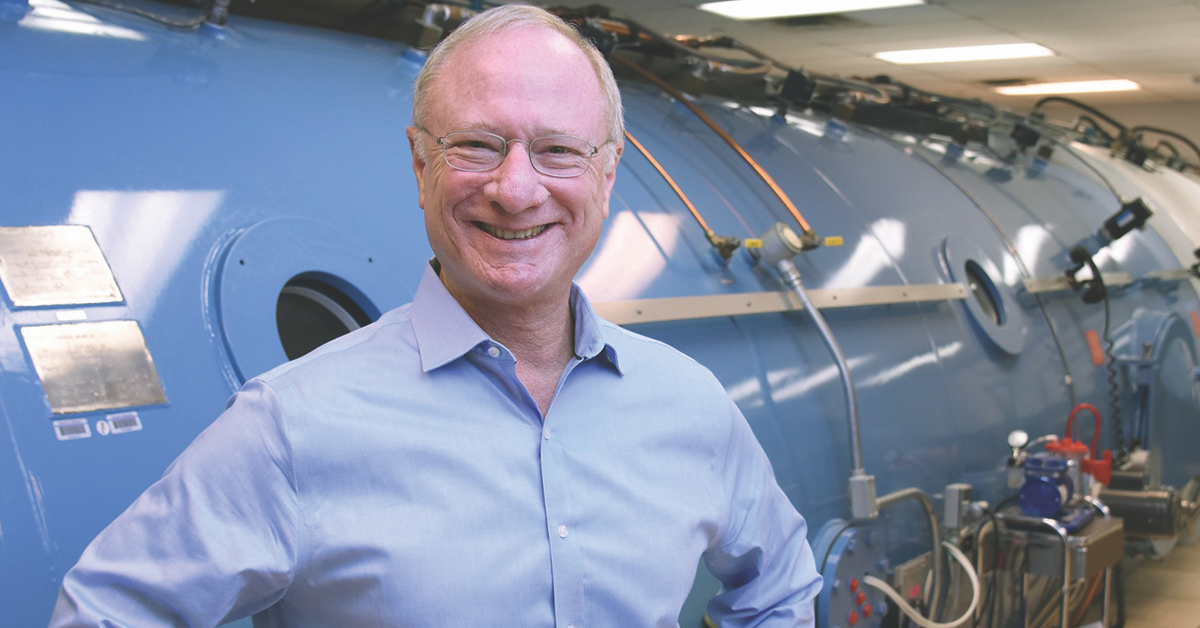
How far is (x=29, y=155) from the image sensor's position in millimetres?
1437

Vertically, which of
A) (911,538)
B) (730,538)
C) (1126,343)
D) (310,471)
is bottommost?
(911,538)

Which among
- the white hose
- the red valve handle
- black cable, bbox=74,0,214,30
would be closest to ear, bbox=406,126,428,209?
black cable, bbox=74,0,214,30

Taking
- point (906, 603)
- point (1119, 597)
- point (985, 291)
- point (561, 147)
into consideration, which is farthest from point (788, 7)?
point (561, 147)

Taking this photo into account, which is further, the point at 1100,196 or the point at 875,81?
the point at 1100,196

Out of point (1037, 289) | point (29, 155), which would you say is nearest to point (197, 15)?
point (29, 155)

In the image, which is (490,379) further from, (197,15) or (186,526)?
Result: (197,15)

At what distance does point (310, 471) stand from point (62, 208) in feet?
2.00

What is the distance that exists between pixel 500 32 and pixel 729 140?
6.01ft

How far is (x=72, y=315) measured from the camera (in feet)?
4.51

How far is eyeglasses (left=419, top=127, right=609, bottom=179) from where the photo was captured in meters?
1.16

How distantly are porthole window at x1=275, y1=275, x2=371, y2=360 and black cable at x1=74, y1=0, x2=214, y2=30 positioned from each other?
0.47 m

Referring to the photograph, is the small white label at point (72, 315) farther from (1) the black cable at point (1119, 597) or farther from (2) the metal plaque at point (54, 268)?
(1) the black cable at point (1119, 597)

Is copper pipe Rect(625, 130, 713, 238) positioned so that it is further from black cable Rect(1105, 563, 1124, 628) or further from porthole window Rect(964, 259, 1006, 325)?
black cable Rect(1105, 563, 1124, 628)

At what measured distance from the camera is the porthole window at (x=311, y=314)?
169 centimetres
